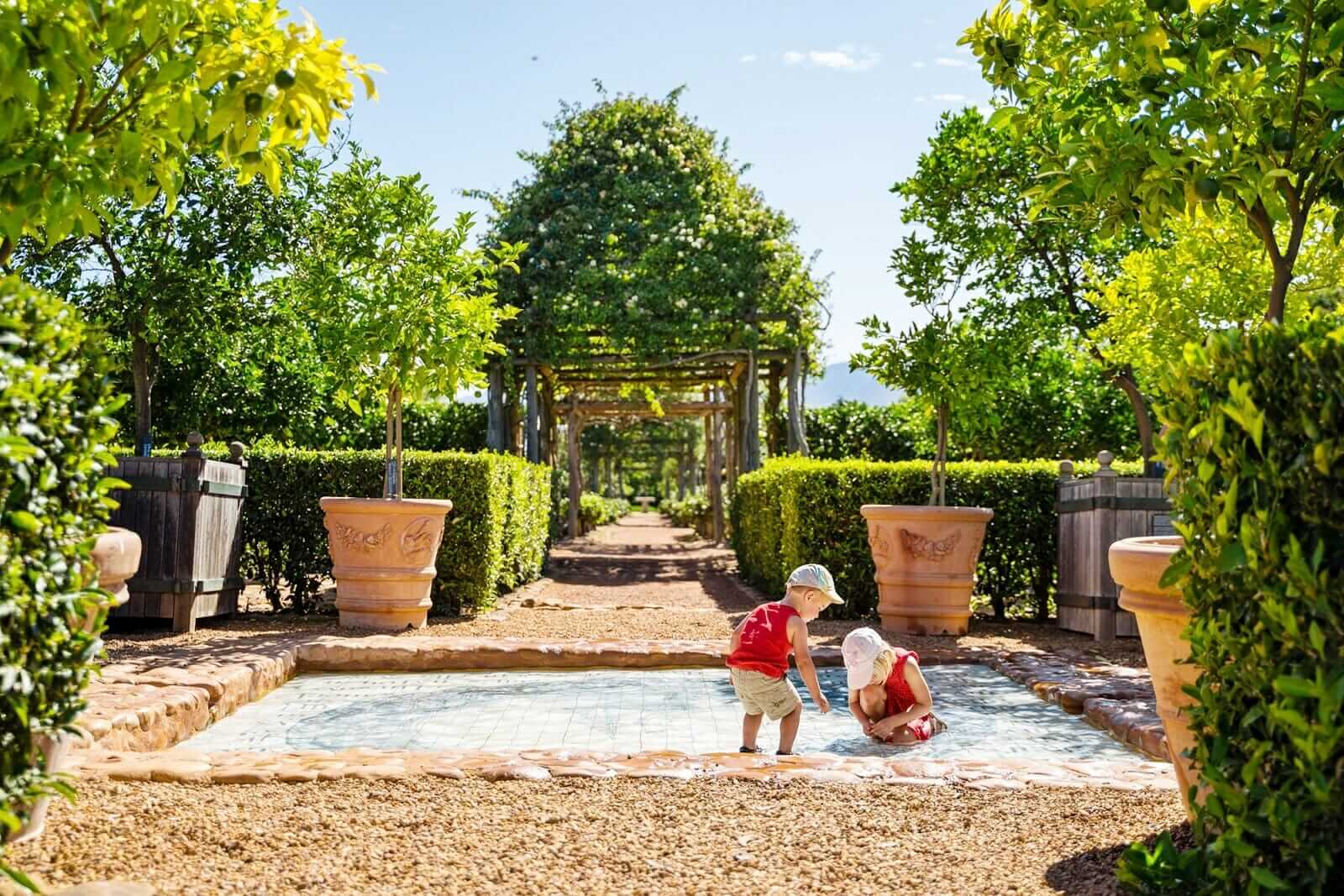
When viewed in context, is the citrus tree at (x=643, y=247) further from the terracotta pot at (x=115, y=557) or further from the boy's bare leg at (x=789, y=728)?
the terracotta pot at (x=115, y=557)

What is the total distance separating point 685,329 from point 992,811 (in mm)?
13320

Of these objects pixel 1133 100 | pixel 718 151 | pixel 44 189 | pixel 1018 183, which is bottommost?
pixel 44 189

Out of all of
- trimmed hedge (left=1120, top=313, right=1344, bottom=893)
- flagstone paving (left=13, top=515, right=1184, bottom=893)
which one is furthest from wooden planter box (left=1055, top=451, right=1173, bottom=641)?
trimmed hedge (left=1120, top=313, right=1344, bottom=893)

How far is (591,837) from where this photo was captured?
10.0 feet

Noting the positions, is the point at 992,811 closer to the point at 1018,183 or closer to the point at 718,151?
the point at 1018,183

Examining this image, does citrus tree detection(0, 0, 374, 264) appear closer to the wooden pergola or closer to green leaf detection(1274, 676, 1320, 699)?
green leaf detection(1274, 676, 1320, 699)

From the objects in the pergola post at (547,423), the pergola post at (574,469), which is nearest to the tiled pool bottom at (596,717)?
the pergola post at (547,423)

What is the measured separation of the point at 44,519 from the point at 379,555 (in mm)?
5637

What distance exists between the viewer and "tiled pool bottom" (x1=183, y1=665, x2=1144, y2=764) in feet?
16.0

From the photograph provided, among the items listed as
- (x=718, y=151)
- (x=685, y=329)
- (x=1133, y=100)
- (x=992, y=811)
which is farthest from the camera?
(x=718, y=151)

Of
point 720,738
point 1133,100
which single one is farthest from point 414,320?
point 1133,100

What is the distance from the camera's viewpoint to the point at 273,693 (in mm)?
6016

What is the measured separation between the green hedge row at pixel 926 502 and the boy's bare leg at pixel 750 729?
4.40 meters

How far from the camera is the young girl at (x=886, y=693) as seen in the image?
200 inches
